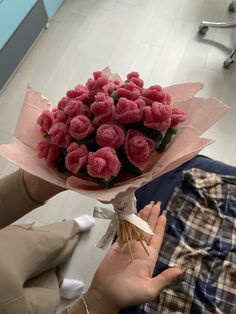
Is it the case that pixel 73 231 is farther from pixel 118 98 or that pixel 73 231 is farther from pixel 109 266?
pixel 118 98

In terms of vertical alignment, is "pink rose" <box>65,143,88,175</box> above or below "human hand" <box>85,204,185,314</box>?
above

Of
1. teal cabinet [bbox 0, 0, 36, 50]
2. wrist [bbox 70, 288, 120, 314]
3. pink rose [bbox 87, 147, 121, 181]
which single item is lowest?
wrist [bbox 70, 288, 120, 314]

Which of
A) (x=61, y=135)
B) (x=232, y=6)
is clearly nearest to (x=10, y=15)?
(x=232, y=6)

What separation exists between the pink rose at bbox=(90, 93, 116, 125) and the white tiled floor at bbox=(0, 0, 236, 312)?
1.29 m

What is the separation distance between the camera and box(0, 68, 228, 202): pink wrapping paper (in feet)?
1.97

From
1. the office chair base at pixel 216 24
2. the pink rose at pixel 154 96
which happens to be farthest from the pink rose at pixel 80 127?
the office chair base at pixel 216 24

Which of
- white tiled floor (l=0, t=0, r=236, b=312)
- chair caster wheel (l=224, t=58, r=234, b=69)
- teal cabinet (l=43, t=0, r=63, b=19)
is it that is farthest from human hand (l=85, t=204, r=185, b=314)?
teal cabinet (l=43, t=0, r=63, b=19)

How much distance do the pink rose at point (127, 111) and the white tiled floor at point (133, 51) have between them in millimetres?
1279

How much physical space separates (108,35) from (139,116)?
191 cm

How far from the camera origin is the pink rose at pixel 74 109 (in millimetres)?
587

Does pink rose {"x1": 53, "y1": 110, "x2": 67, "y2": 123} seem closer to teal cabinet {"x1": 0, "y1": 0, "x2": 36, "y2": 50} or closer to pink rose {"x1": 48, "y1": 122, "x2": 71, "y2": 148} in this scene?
pink rose {"x1": 48, "y1": 122, "x2": 71, "y2": 148}

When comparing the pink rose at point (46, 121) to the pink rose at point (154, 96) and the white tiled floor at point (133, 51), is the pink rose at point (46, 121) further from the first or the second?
the white tiled floor at point (133, 51)

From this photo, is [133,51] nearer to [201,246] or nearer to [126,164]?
[201,246]

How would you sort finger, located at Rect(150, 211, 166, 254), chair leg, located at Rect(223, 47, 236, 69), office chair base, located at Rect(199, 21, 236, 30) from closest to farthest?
finger, located at Rect(150, 211, 166, 254) < chair leg, located at Rect(223, 47, 236, 69) < office chair base, located at Rect(199, 21, 236, 30)
